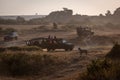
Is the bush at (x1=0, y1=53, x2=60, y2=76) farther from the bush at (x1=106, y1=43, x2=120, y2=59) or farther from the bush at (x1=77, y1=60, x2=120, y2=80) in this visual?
the bush at (x1=77, y1=60, x2=120, y2=80)

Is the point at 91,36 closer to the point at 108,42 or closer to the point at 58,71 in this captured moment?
the point at 108,42

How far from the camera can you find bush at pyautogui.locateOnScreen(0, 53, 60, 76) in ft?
71.0

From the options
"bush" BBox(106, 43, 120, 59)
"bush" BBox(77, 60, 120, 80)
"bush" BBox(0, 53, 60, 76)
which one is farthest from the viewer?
"bush" BBox(106, 43, 120, 59)

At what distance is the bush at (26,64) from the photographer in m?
21.6

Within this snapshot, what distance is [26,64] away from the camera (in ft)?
72.2

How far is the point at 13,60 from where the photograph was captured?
2261 cm

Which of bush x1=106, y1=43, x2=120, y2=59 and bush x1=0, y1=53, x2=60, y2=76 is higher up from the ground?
bush x1=106, y1=43, x2=120, y2=59

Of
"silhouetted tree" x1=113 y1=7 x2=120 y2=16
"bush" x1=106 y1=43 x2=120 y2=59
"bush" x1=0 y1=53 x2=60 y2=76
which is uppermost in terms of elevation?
"silhouetted tree" x1=113 y1=7 x2=120 y2=16

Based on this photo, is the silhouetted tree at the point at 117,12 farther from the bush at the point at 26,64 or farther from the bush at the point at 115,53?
the bush at the point at 26,64

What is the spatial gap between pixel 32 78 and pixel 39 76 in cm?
59

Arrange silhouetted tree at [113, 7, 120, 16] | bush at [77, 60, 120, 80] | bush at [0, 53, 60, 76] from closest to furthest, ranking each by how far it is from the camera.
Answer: bush at [77, 60, 120, 80] → bush at [0, 53, 60, 76] → silhouetted tree at [113, 7, 120, 16]

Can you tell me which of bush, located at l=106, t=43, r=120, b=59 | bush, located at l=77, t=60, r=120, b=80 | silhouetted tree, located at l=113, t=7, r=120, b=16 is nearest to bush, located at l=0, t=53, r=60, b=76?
bush, located at l=106, t=43, r=120, b=59

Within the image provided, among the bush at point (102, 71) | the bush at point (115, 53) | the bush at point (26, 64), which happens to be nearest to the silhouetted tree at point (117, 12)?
the bush at point (115, 53)

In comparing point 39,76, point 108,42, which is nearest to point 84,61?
point 39,76
